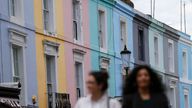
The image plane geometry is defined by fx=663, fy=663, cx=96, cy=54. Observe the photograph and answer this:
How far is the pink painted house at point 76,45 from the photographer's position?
86.1ft

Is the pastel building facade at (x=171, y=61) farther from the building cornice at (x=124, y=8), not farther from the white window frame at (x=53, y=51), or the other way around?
the white window frame at (x=53, y=51)

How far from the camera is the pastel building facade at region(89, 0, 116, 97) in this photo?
28969mm

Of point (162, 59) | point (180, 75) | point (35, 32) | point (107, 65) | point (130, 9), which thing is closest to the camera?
point (35, 32)

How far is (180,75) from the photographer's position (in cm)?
4159

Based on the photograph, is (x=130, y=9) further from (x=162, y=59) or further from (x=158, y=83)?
(x=158, y=83)

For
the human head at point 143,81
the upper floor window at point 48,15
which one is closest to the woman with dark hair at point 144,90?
the human head at point 143,81

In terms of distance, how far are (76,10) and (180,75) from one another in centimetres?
1548

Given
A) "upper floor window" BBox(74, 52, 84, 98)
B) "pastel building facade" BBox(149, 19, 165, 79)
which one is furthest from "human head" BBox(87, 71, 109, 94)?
"pastel building facade" BBox(149, 19, 165, 79)

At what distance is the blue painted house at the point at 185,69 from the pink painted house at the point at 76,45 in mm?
14592

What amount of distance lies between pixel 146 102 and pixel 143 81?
0.24 m

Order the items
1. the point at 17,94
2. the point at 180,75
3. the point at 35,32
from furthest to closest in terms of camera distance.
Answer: the point at 180,75 < the point at 35,32 < the point at 17,94

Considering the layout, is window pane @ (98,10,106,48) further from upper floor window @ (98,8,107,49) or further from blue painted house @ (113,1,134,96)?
blue painted house @ (113,1,134,96)

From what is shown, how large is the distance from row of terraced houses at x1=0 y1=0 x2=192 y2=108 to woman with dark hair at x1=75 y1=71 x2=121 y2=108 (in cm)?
1301

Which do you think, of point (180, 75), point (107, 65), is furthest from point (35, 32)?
point (180, 75)
